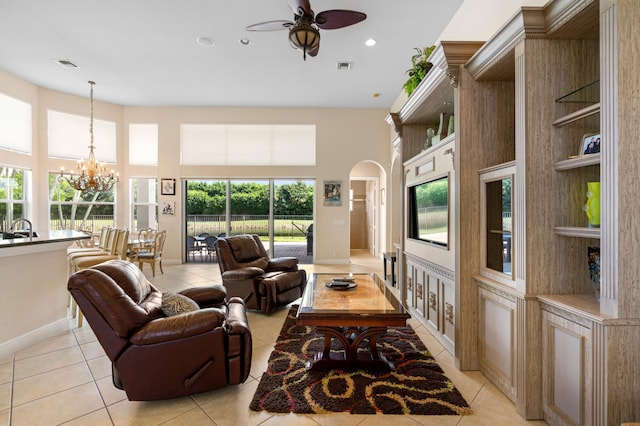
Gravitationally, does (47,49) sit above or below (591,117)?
above

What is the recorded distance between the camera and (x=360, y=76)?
5.82 metres

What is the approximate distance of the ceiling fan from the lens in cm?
285

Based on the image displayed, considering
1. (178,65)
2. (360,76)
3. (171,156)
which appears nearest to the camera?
(178,65)

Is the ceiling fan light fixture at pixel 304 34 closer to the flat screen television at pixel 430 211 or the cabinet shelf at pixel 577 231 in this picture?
the flat screen television at pixel 430 211

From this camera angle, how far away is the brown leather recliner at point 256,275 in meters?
3.83

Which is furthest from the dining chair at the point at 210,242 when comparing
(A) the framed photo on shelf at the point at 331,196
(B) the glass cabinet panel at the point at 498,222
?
(B) the glass cabinet panel at the point at 498,222

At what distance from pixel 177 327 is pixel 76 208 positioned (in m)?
7.11

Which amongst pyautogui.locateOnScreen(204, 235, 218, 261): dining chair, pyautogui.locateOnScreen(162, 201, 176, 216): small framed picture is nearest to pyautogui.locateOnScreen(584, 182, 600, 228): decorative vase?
pyautogui.locateOnScreen(204, 235, 218, 261): dining chair

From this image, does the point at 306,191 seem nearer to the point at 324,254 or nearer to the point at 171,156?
the point at 324,254

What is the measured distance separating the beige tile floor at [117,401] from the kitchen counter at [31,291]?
0.61 feet

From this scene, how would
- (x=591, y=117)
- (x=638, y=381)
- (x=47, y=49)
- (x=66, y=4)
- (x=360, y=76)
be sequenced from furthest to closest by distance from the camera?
(x=360, y=76), (x=47, y=49), (x=66, y=4), (x=591, y=117), (x=638, y=381)

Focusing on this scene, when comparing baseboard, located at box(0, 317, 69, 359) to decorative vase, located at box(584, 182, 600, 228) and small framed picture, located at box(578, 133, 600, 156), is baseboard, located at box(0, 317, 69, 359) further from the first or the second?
small framed picture, located at box(578, 133, 600, 156)

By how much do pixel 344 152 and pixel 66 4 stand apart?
5546 mm

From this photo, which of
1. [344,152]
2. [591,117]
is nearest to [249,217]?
[344,152]
